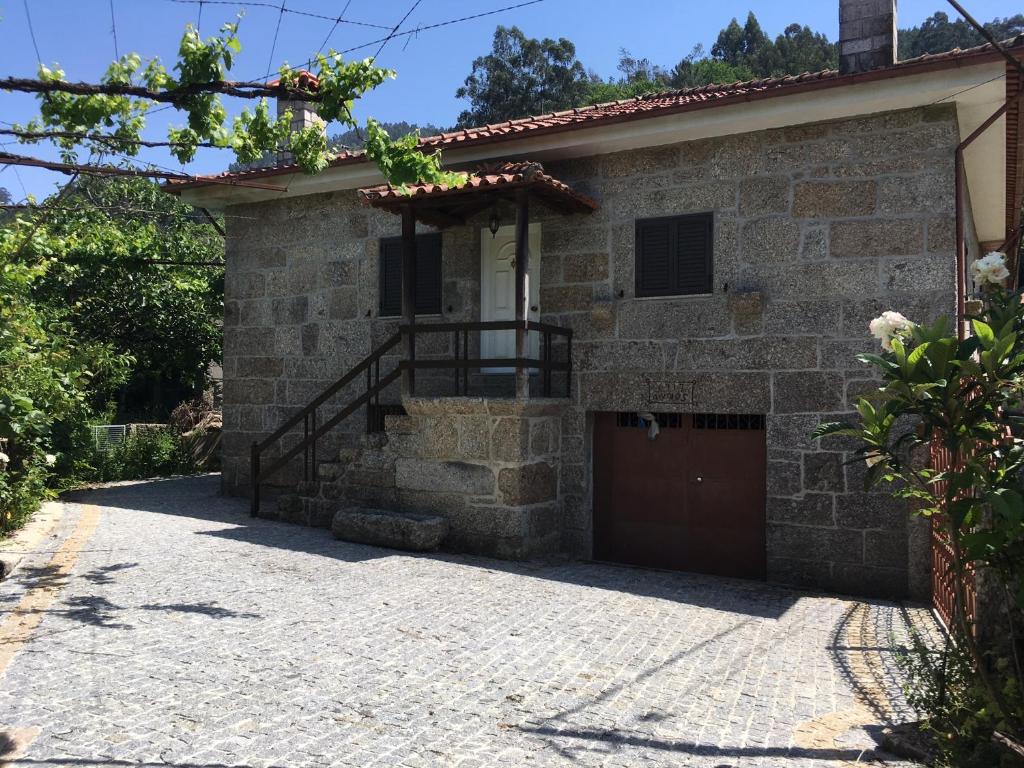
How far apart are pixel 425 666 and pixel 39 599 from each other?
3027 mm

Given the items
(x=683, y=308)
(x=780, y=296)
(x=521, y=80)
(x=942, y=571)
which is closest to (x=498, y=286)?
(x=683, y=308)

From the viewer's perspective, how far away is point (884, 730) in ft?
12.2

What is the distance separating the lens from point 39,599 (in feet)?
18.4

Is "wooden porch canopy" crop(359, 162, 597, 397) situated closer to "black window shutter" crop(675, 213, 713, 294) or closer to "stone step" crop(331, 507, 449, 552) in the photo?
"black window shutter" crop(675, 213, 713, 294)

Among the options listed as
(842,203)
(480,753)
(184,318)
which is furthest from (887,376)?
(184,318)

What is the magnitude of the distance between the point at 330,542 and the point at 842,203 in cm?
578

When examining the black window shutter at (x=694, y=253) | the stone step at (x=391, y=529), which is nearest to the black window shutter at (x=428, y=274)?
the stone step at (x=391, y=529)

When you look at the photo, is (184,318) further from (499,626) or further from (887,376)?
(887,376)

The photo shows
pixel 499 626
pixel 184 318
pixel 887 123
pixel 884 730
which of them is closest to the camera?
pixel 884 730

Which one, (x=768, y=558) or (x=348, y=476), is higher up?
(x=348, y=476)

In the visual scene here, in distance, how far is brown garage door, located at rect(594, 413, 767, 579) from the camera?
302 inches

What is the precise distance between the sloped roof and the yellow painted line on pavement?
3.81m

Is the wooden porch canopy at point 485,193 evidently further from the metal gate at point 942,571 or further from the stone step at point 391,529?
the metal gate at point 942,571

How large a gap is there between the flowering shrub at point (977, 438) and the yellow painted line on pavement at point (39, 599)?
15.2 feet
